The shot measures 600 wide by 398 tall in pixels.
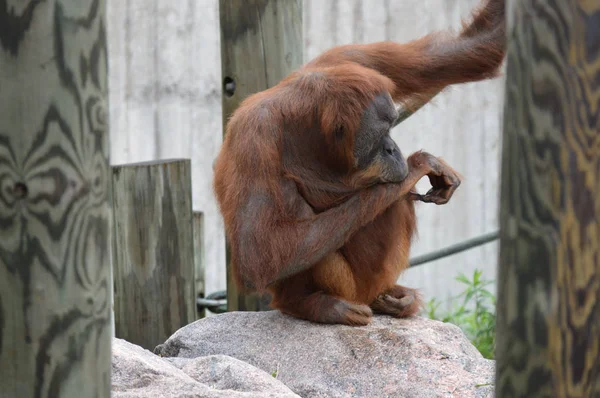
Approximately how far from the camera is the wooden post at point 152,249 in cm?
429

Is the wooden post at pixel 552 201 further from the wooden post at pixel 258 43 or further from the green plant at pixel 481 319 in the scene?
the green plant at pixel 481 319

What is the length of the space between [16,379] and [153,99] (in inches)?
253

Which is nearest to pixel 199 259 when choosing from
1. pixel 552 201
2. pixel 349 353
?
pixel 349 353

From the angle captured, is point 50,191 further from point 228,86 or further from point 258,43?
point 228,86

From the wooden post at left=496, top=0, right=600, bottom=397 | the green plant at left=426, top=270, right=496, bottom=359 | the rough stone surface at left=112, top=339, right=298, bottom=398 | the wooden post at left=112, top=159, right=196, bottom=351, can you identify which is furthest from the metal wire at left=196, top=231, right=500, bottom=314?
the wooden post at left=496, top=0, right=600, bottom=397

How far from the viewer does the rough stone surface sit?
268cm

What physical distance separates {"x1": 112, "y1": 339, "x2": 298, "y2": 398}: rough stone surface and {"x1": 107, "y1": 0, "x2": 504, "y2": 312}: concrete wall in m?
4.78

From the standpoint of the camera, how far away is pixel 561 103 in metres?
1.47

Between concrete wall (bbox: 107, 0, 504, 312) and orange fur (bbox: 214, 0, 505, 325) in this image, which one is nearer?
orange fur (bbox: 214, 0, 505, 325)

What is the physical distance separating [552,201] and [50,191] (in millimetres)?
952

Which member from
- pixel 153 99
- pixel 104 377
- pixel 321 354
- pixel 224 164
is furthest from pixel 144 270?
pixel 153 99

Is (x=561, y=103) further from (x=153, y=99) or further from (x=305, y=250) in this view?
(x=153, y=99)

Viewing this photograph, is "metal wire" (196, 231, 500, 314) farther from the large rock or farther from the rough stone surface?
the rough stone surface

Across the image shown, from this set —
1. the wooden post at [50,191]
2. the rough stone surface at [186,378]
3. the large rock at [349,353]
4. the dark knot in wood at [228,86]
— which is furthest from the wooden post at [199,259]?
the wooden post at [50,191]
